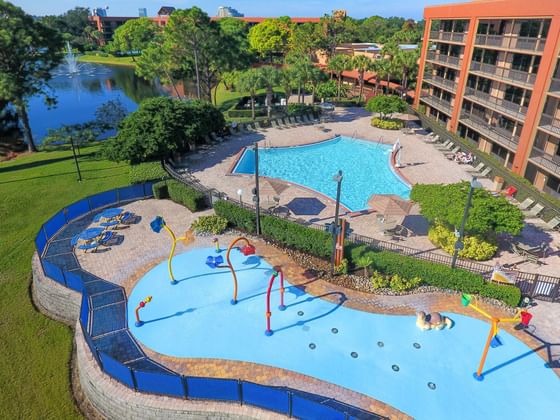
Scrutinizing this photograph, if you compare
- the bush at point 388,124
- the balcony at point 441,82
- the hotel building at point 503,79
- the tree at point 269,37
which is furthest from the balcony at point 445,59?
the tree at point 269,37

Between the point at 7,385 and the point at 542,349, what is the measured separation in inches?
857

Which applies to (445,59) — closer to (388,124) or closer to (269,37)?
(388,124)

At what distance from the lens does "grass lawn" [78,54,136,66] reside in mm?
122994

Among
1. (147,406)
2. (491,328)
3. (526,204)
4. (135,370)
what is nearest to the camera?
(135,370)

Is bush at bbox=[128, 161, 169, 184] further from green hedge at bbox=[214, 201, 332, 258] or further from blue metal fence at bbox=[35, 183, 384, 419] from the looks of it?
blue metal fence at bbox=[35, 183, 384, 419]

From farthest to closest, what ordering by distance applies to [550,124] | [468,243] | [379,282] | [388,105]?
[388,105]
[550,124]
[468,243]
[379,282]

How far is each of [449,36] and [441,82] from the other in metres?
5.15

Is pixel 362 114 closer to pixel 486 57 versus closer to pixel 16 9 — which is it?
pixel 486 57

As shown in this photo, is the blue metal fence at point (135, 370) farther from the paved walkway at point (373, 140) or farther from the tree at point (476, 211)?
the paved walkway at point (373, 140)

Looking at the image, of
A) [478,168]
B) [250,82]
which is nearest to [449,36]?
[478,168]

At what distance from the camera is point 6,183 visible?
32.8m

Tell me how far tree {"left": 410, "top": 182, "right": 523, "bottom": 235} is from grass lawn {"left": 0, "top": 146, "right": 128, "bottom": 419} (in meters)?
18.8

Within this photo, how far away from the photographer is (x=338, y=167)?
35.1 m

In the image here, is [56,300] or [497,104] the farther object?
[497,104]
